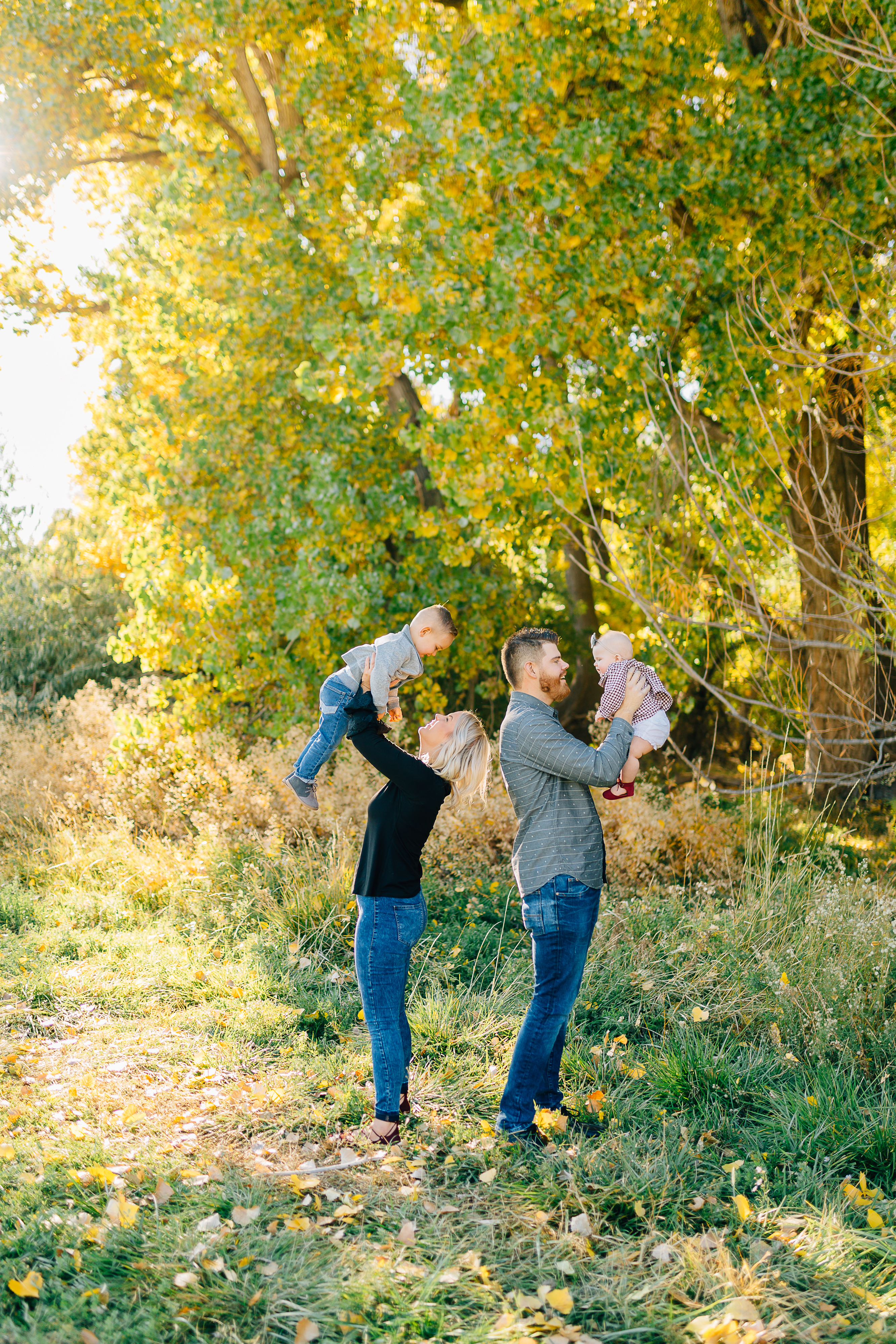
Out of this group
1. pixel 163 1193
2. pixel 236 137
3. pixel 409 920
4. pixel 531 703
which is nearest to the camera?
pixel 163 1193

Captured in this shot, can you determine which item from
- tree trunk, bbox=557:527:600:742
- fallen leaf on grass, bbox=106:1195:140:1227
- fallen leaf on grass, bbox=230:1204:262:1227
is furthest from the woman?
tree trunk, bbox=557:527:600:742

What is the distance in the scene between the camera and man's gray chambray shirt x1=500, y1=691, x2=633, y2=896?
132 inches

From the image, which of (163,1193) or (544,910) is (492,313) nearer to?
(544,910)

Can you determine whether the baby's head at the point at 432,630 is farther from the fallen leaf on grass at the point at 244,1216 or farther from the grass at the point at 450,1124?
the fallen leaf on grass at the point at 244,1216

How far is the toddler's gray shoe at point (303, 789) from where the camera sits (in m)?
3.61

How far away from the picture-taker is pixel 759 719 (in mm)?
9906

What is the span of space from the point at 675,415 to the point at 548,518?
1.40 metres

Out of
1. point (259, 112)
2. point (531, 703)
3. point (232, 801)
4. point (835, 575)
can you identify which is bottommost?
→ point (232, 801)

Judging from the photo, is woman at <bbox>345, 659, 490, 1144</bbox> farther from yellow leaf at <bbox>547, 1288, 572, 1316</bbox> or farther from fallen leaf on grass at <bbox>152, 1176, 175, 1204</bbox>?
yellow leaf at <bbox>547, 1288, 572, 1316</bbox>

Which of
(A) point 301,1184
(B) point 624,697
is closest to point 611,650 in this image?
(B) point 624,697

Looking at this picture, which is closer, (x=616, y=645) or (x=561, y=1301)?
(x=561, y=1301)

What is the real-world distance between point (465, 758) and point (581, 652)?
795 centimetres

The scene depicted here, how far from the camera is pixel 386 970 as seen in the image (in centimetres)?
358

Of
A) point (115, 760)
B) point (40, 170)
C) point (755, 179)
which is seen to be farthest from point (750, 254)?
point (40, 170)
